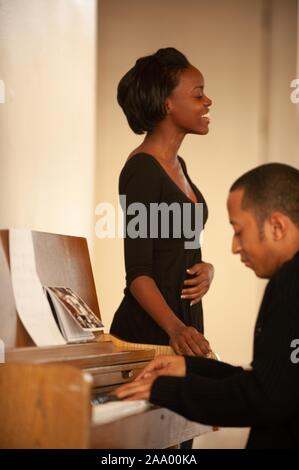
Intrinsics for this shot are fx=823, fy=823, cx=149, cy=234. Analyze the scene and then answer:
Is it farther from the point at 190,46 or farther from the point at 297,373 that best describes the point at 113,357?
the point at 190,46

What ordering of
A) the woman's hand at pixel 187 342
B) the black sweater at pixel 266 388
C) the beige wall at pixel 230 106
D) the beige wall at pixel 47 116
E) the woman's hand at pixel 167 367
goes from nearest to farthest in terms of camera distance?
the black sweater at pixel 266 388 < the woman's hand at pixel 167 367 < the woman's hand at pixel 187 342 < the beige wall at pixel 47 116 < the beige wall at pixel 230 106

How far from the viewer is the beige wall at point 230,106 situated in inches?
161

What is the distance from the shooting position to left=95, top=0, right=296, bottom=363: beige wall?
13.4 ft

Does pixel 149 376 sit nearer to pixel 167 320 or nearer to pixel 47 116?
pixel 167 320

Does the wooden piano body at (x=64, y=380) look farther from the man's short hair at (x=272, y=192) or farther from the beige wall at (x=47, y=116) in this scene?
the beige wall at (x=47, y=116)

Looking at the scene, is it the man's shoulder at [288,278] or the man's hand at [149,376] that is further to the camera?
the man's hand at [149,376]

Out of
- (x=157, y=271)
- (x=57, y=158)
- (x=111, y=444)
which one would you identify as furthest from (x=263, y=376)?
(x=57, y=158)

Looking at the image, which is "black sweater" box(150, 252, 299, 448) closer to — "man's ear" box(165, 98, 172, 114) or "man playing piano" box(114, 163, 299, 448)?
"man playing piano" box(114, 163, 299, 448)

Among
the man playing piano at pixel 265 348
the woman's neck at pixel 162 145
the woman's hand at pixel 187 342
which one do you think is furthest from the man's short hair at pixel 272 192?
the woman's neck at pixel 162 145

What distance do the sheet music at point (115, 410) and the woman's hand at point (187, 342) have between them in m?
0.38

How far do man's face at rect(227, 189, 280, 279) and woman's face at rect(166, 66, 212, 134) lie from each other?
734 millimetres

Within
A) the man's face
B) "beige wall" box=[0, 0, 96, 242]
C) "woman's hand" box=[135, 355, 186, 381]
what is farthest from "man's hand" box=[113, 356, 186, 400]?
"beige wall" box=[0, 0, 96, 242]

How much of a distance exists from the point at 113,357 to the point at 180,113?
0.69m

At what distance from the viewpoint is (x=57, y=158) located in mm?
3068
